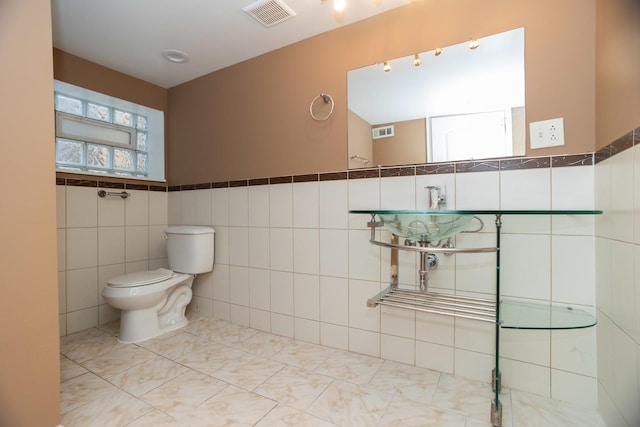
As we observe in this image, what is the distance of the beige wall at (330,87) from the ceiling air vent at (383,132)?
0.64 feet

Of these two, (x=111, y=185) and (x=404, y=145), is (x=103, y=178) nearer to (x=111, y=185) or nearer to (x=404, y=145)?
(x=111, y=185)

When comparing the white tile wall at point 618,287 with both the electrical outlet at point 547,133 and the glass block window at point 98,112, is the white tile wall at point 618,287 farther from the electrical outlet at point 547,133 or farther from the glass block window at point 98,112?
the glass block window at point 98,112

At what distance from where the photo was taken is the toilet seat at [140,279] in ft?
5.97

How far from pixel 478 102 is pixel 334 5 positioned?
3.06 feet

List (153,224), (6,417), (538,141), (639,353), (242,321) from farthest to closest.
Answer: (153,224) → (242,321) → (538,141) → (6,417) → (639,353)

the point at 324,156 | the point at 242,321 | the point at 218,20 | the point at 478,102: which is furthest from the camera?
the point at 242,321

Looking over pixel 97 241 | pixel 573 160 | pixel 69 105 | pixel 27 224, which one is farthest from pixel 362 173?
pixel 69 105

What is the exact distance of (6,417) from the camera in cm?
99

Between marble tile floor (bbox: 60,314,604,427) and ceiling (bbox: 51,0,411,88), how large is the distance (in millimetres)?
1985

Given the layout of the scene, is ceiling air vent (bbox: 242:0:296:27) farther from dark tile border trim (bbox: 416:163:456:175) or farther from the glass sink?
the glass sink

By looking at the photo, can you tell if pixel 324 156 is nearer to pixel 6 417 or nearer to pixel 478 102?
pixel 478 102

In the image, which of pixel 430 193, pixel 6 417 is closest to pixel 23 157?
pixel 6 417

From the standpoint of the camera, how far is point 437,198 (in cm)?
147

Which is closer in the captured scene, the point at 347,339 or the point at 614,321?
the point at 614,321
